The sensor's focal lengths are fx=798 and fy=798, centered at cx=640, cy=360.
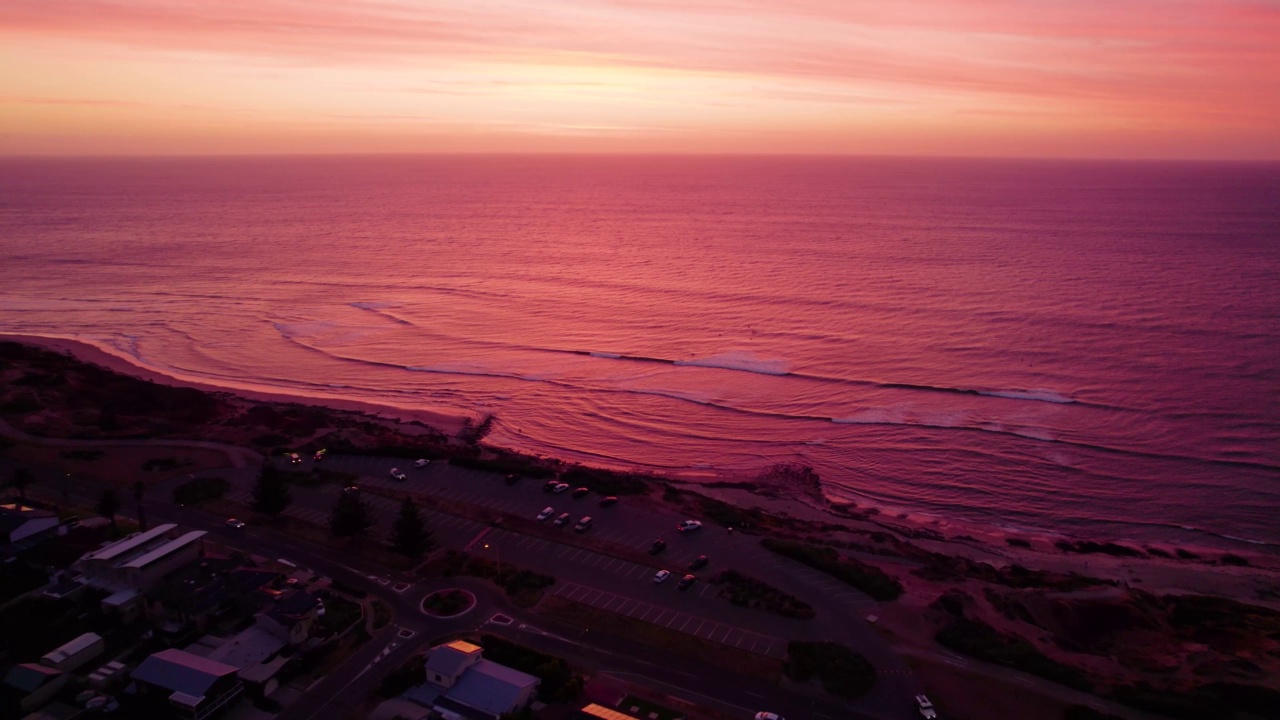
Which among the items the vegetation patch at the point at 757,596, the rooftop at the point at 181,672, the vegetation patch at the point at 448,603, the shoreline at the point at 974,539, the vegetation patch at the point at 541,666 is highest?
the rooftop at the point at 181,672

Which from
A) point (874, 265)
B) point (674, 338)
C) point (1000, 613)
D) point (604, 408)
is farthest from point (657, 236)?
point (1000, 613)

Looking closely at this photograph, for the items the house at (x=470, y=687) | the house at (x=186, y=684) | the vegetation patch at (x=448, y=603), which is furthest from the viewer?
the vegetation patch at (x=448, y=603)

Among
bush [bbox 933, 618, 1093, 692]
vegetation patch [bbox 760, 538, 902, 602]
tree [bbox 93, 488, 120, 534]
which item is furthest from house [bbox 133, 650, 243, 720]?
bush [bbox 933, 618, 1093, 692]

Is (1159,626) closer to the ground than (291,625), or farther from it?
closer to the ground

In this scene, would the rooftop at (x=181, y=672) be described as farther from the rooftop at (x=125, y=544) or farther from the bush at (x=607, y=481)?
the bush at (x=607, y=481)

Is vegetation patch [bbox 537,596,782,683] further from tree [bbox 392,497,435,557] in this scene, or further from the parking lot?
tree [bbox 392,497,435,557]

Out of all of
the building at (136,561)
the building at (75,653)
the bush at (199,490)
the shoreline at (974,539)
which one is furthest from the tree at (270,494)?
the shoreline at (974,539)

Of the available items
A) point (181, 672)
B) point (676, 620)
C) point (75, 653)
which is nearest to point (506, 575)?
point (676, 620)

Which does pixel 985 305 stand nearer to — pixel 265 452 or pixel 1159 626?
pixel 1159 626
